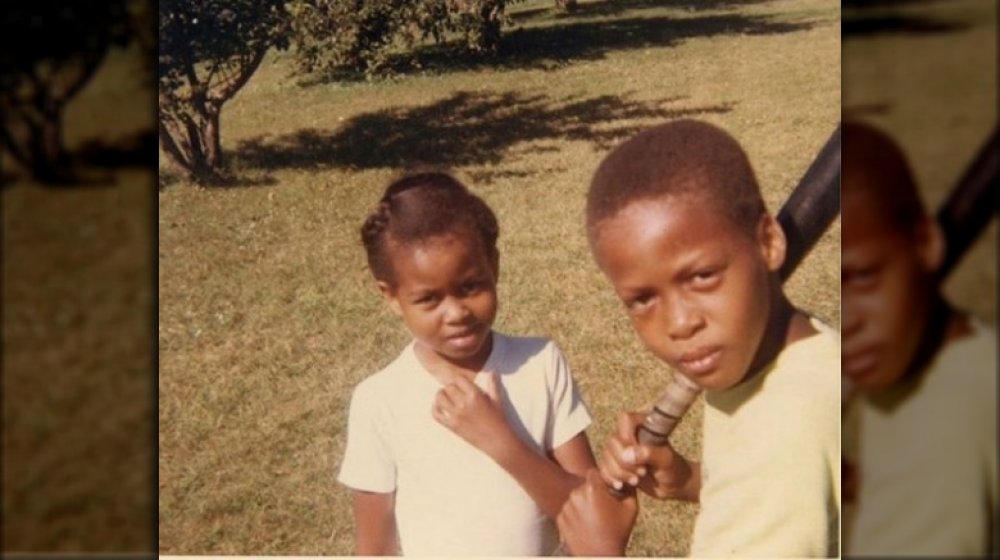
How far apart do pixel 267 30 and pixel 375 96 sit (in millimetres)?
368

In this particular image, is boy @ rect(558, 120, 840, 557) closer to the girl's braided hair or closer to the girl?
the girl

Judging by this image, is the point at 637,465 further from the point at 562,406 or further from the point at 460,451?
the point at 460,451

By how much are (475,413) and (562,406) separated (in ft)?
0.79

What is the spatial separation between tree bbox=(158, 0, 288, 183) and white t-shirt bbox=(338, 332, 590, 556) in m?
0.86

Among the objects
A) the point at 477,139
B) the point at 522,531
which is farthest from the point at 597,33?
the point at 522,531

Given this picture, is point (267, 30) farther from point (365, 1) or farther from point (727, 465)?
point (727, 465)

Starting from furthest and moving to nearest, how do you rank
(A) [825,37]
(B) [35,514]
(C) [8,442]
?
(C) [8,442] → (B) [35,514] → (A) [825,37]

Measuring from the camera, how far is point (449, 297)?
3746 millimetres

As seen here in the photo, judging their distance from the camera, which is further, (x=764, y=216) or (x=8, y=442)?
(x=8, y=442)

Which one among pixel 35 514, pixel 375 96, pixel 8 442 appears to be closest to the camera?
pixel 375 96

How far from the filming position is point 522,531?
377 cm

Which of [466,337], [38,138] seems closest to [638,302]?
[466,337]

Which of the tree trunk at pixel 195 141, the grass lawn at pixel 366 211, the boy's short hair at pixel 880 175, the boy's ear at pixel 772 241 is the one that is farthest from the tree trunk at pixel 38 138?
the boy's short hair at pixel 880 175

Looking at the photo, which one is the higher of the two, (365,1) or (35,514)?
(365,1)
